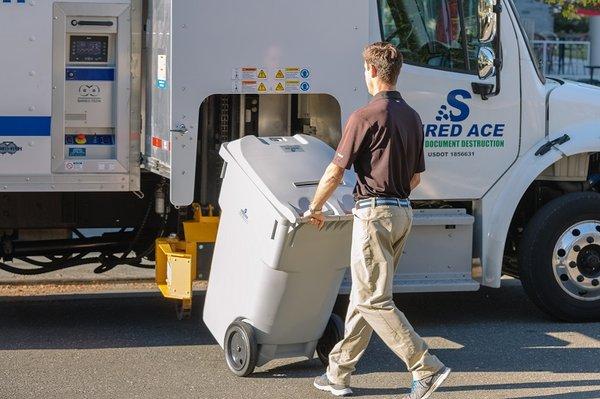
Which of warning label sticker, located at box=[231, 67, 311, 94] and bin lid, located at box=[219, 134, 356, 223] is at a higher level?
warning label sticker, located at box=[231, 67, 311, 94]

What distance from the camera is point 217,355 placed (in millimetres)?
6848

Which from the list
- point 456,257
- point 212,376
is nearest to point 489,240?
point 456,257

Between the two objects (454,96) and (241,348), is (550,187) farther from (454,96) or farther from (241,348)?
(241,348)

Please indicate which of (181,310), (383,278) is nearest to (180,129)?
(181,310)

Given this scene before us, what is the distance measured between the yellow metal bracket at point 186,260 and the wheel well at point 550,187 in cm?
217

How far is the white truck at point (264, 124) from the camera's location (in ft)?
22.4

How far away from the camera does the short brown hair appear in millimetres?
5727

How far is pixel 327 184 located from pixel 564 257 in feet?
8.34

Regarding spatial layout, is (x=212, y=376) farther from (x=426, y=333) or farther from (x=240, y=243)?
(x=426, y=333)

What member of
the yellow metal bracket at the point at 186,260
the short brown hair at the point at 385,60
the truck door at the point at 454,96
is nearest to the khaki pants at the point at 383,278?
the short brown hair at the point at 385,60

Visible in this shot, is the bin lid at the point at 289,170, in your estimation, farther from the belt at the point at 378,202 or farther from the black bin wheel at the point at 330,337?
the black bin wheel at the point at 330,337

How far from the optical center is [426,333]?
24.5ft

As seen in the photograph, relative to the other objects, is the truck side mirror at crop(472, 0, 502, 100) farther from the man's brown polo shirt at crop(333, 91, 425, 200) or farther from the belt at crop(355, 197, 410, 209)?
the belt at crop(355, 197, 410, 209)

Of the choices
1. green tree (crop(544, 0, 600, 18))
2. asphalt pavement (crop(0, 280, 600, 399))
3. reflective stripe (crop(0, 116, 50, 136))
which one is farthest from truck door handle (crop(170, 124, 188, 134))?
green tree (crop(544, 0, 600, 18))
